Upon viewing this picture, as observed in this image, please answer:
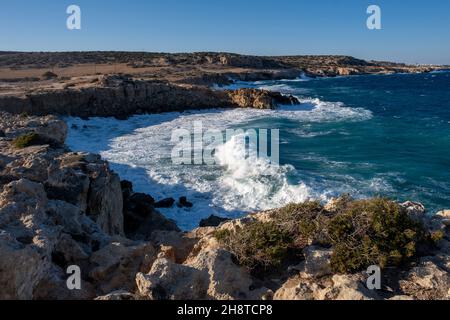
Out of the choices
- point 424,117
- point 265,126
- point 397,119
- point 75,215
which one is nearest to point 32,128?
point 75,215

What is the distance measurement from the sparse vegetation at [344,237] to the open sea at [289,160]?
26.5 feet

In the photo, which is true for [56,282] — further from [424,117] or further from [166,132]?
[424,117]

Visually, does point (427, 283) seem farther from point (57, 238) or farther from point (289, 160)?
point (289, 160)

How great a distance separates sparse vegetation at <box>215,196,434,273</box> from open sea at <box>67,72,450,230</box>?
8.09 metres

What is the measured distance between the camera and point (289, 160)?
21531 millimetres

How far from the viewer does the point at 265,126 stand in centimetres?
3203

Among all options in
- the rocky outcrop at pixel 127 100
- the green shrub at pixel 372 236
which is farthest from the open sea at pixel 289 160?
the green shrub at pixel 372 236

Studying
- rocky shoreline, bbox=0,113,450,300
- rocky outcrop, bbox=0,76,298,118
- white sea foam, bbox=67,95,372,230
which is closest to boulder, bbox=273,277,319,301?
rocky shoreline, bbox=0,113,450,300

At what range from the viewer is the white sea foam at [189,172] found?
15.8 m

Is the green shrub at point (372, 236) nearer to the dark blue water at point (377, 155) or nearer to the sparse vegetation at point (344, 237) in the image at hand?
the sparse vegetation at point (344, 237)

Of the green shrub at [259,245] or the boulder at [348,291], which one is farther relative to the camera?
the green shrub at [259,245]

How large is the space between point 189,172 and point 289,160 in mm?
5481

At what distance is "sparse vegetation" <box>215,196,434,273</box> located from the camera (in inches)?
222
